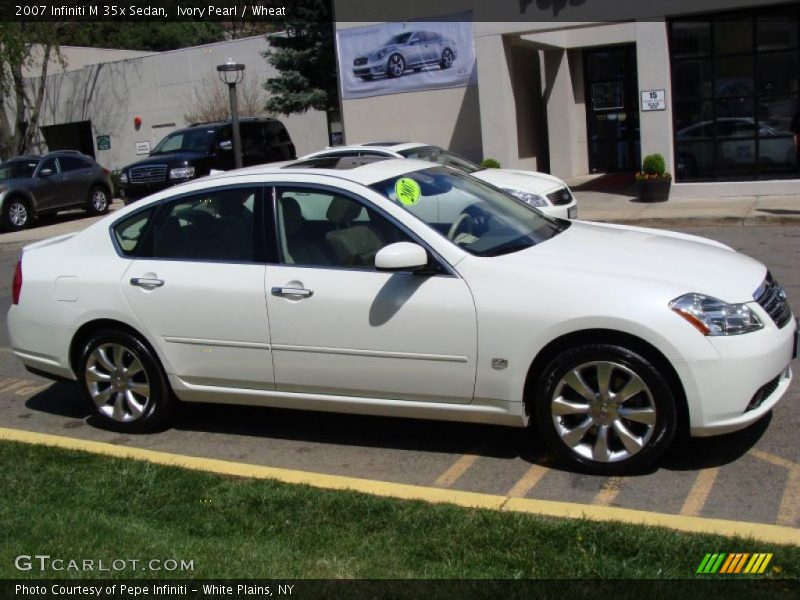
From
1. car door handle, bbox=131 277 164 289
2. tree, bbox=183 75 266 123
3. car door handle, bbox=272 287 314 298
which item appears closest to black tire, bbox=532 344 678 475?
car door handle, bbox=272 287 314 298

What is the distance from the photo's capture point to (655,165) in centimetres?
1652

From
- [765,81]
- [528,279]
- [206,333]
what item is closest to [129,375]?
[206,333]

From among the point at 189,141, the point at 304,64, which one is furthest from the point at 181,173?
the point at 304,64

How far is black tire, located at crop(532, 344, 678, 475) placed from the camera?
4.61m

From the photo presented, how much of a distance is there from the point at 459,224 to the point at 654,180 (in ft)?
39.6

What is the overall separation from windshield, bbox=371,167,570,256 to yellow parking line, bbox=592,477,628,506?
4.43 feet

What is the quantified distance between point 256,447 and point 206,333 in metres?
0.78

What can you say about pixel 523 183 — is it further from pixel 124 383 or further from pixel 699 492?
pixel 699 492

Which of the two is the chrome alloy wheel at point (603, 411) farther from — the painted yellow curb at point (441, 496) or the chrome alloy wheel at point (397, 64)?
the chrome alloy wheel at point (397, 64)

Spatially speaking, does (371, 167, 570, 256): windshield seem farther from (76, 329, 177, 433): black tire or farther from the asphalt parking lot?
(76, 329, 177, 433): black tire

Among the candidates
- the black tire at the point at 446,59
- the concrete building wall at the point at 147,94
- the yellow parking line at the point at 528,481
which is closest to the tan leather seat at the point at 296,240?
the yellow parking line at the point at 528,481

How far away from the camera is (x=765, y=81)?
1623cm

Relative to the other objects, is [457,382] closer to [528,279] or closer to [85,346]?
[528,279]

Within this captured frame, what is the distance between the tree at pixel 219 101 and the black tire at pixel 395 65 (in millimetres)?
11264
